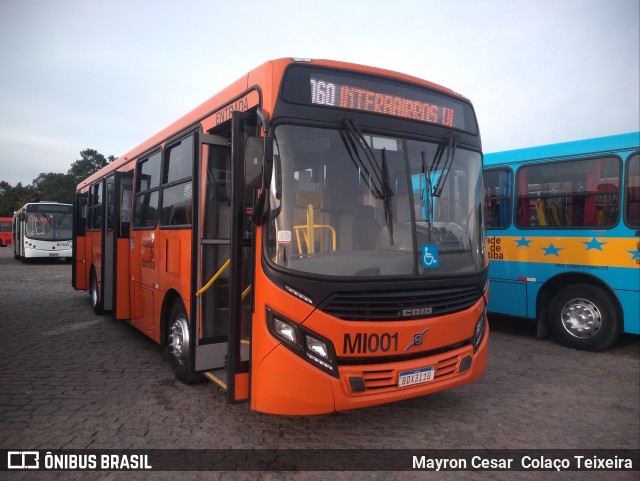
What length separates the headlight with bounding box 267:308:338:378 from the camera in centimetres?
357

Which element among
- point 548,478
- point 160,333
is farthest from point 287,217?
point 160,333

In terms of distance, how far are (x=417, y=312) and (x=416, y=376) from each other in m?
0.53

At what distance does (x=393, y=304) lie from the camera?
377cm

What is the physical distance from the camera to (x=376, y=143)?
3.95 meters

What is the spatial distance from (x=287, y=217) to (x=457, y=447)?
242cm

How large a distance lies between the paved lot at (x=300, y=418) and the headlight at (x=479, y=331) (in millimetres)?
778

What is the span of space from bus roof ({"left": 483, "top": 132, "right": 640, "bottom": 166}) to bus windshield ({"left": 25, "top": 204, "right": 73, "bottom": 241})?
21884 millimetres

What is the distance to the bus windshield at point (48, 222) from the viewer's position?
23219 mm

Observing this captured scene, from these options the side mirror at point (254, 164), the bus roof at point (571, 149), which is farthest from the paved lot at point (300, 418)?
the bus roof at point (571, 149)

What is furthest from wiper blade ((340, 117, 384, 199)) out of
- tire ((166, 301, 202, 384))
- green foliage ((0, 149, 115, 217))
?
→ green foliage ((0, 149, 115, 217))

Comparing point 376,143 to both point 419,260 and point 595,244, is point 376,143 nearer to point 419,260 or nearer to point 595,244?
point 419,260

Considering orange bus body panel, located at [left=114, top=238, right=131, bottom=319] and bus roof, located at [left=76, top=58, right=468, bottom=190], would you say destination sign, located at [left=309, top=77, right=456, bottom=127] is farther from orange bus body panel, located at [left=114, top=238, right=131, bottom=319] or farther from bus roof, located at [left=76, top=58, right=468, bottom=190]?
orange bus body panel, located at [left=114, top=238, right=131, bottom=319]

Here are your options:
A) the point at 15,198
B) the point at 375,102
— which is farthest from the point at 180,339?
the point at 15,198

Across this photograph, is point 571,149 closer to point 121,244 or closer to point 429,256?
point 429,256
